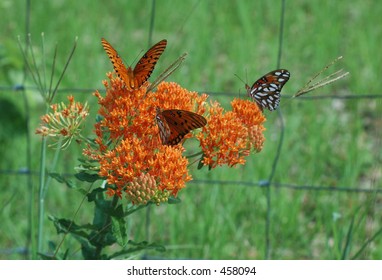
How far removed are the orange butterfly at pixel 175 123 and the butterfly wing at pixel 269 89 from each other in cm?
27

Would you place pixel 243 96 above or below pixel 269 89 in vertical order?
above

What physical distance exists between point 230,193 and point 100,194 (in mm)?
1655

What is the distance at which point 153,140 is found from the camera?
1859 millimetres

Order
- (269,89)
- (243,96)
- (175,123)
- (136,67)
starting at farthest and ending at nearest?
(243,96), (269,89), (136,67), (175,123)

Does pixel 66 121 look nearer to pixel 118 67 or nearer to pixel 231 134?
pixel 118 67

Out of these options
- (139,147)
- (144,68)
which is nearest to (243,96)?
(144,68)

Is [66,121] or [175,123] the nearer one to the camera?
[175,123]

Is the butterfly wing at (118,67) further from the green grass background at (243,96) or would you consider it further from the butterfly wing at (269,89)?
the green grass background at (243,96)

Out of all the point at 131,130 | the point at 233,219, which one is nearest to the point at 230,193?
the point at 233,219

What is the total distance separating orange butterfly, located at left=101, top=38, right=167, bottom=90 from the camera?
6.15 feet

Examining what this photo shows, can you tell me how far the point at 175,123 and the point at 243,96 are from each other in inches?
86.8

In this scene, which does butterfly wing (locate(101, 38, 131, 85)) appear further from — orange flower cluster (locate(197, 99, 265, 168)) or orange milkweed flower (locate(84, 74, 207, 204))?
orange flower cluster (locate(197, 99, 265, 168))

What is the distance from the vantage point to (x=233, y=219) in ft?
11.8

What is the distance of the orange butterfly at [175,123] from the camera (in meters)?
1.77
